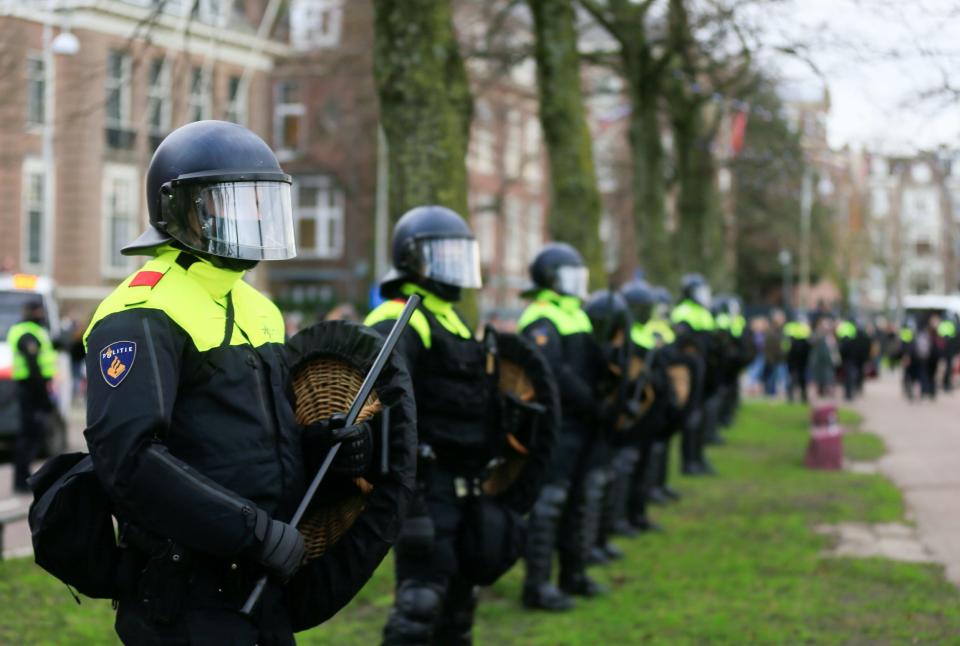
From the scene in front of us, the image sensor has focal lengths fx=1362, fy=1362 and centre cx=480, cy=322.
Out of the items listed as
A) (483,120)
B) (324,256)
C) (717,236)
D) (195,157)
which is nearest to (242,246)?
(195,157)

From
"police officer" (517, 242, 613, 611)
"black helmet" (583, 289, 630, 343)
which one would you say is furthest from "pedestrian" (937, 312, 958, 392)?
"police officer" (517, 242, 613, 611)

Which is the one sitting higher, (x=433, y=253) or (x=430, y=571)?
(x=433, y=253)

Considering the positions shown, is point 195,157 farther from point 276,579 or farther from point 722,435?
point 722,435

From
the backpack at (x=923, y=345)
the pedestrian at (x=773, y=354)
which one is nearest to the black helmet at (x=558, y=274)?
the pedestrian at (x=773, y=354)

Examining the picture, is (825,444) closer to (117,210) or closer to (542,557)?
(542,557)

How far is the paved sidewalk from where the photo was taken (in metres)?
10.4

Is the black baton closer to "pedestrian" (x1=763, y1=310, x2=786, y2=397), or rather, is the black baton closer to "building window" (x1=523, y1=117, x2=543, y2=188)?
"pedestrian" (x1=763, y1=310, x2=786, y2=397)

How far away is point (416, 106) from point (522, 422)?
3420 mm

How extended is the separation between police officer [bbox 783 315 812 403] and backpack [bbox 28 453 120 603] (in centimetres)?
2413

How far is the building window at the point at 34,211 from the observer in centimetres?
3163

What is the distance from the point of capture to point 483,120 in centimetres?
3581

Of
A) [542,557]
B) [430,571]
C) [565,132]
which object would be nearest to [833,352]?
[565,132]

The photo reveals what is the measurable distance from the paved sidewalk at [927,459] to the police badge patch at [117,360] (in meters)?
6.54

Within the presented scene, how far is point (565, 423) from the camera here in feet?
27.3
